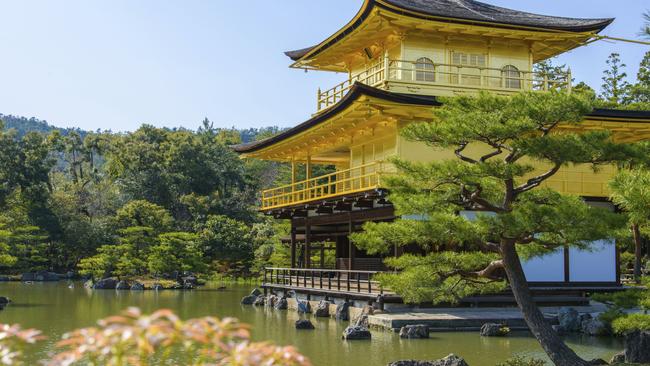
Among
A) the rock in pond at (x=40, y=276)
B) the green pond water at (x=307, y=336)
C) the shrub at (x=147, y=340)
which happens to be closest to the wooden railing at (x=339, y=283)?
the green pond water at (x=307, y=336)

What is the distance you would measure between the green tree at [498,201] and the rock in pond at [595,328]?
4778mm

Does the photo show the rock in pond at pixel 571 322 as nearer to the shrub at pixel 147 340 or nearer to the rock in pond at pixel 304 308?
the rock in pond at pixel 304 308

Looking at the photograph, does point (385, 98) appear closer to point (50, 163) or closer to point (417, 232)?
point (417, 232)

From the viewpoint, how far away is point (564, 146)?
10.3 m

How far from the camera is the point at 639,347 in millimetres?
10438

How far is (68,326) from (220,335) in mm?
15467

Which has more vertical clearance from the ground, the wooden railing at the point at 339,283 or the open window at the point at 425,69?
the open window at the point at 425,69

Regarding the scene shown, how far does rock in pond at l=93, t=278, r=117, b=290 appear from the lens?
34.0 metres

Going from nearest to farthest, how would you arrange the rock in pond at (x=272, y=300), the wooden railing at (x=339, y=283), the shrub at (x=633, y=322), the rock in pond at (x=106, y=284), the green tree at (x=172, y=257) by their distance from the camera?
the shrub at (x=633, y=322) < the wooden railing at (x=339, y=283) < the rock in pond at (x=272, y=300) < the rock in pond at (x=106, y=284) < the green tree at (x=172, y=257)

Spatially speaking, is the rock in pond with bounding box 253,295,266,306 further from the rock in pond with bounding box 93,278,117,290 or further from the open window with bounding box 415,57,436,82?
the rock in pond with bounding box 93,278,117,290

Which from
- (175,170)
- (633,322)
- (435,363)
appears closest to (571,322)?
(435,363)

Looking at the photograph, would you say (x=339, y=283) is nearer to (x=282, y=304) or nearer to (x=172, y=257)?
(x=282, y=304)

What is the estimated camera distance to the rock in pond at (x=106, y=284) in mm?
33975

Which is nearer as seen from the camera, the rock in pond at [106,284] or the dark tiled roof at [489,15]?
the dark tiled roof at [489,15]
